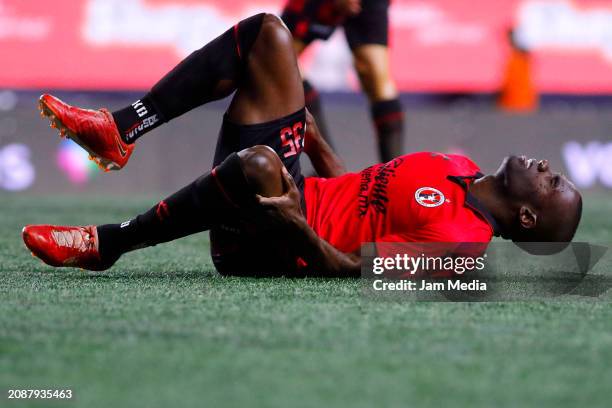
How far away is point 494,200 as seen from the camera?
2.64 meters

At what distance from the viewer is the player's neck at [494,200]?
263 centimetres

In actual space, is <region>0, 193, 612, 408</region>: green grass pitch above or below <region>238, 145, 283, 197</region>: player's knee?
below

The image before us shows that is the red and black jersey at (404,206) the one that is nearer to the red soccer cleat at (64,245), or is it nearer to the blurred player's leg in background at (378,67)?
the red soccer cleat at (64,245)

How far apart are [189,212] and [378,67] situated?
7.22 ft

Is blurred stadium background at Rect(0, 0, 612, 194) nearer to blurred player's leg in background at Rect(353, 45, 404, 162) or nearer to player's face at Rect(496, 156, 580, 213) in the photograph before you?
blurred player's leg in background at Rect(353, 45, 404, 162)

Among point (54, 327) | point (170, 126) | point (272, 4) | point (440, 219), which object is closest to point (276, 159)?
point (440, 219)

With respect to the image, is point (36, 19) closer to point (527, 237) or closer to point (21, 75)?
point (21, 75)

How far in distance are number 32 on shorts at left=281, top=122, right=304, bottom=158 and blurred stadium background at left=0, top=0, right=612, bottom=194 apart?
432cm

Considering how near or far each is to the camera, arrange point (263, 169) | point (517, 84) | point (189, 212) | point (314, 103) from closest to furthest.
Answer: point (263, 169) < point (189, 212) < point (314, 103) < point (517, 84)

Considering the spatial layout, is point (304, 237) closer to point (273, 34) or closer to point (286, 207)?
point (286, 207)

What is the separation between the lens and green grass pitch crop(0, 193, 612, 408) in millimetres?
1510

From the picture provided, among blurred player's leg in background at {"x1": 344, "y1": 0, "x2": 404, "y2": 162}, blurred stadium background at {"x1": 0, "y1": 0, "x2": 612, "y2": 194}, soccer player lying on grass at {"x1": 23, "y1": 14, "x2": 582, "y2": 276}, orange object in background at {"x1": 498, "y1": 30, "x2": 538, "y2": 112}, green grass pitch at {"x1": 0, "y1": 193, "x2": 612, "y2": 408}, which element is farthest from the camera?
orange object in background at {"x1": 498, "y1": 30, "x2": 538, "y2": 112}

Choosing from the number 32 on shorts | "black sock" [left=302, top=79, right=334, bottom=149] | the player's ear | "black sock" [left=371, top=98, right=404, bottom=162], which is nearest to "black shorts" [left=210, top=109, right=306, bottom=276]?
the number 32 on shorts

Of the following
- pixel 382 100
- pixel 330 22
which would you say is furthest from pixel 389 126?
pixel 330 22
